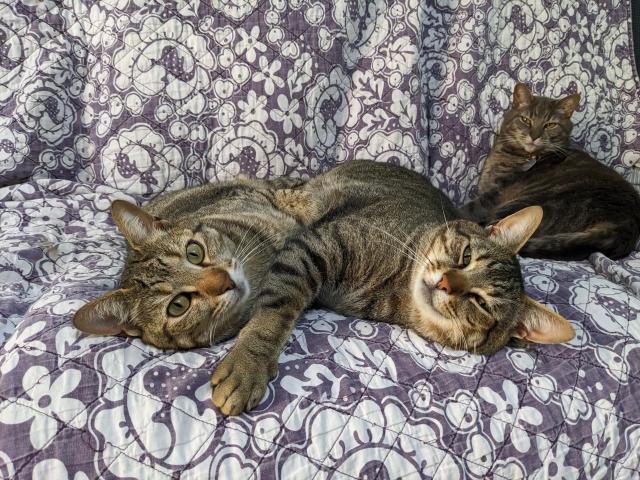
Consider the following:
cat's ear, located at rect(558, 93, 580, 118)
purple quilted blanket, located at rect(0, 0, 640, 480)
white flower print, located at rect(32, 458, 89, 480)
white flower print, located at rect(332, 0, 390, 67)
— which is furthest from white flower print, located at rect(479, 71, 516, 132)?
white flower print, located at rect(32, 458, 89, 480)

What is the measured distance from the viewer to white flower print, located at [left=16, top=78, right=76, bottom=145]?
217 centimetres

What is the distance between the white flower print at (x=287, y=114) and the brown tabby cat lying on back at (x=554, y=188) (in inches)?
40.8

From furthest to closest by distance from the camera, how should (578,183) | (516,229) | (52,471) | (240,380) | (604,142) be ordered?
(604,142) → (578,183) → (516,229) → (240,380) → (52,471)

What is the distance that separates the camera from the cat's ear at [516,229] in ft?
4.98

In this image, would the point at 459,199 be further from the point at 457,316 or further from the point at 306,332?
the point at 306,332

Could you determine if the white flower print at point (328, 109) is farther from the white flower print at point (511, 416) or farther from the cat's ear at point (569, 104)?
the white flower print at point (511, 416)

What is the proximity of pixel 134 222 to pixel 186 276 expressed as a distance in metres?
0.27

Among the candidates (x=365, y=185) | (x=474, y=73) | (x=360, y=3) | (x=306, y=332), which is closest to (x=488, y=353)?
(x=306, y=332)

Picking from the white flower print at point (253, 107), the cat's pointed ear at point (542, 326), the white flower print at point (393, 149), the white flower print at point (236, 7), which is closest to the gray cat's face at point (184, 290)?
the cat's pointed ear at point (542, 326)

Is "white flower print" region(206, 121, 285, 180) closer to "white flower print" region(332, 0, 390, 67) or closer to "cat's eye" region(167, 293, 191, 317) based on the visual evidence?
"white flower print" region(332, 0, 390, 67)

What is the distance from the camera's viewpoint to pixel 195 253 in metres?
1.47

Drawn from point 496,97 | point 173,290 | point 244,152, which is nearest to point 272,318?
point 173,290

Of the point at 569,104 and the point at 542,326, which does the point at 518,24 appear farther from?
the point at 542,326

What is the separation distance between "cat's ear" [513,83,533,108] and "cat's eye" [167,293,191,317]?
2159 millimetres
